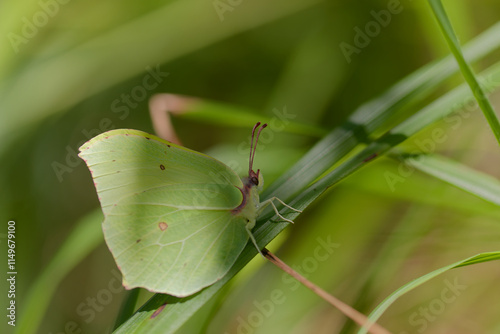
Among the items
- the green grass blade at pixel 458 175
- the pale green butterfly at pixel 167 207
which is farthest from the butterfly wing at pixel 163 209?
the green grass blade at pixel 458 175

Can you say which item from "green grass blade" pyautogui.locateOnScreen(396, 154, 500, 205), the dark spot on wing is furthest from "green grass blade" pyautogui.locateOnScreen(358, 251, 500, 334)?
the dark spot on wing

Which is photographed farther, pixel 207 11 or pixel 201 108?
pixel 207 11

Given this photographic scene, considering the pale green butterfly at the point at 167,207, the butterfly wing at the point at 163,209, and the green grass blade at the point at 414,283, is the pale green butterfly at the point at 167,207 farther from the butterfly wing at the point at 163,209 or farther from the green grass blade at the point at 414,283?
the green grass blade at the point at 414,283

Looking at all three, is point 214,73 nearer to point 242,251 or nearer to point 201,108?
point 201,108

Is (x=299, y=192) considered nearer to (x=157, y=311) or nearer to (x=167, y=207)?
(x=167, y=207)

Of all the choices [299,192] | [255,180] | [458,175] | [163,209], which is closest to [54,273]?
[163,209]

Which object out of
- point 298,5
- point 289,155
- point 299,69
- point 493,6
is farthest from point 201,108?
point 493,6

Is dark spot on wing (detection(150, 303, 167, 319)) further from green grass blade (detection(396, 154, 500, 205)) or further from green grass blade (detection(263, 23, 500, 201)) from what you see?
green grass blade (detection(396, 154, 500, 205))
